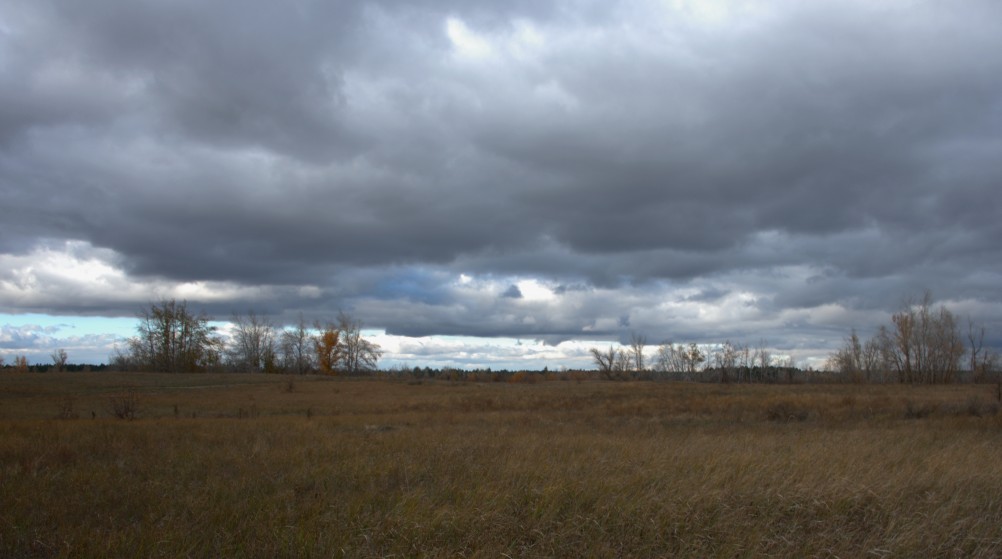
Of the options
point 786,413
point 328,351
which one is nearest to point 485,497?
point 786,413

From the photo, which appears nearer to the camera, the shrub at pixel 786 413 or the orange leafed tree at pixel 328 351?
the shrub at pixel 786 413

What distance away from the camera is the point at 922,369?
91062mm

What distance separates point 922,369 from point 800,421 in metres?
79.9

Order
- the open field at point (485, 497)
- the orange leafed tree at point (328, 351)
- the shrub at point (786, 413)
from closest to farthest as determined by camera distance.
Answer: the open field at point (485, 497) → the shrub at point (786, 413) → the orange leafed tree at point (328, 351)

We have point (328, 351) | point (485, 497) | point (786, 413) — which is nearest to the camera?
point (485, 497)

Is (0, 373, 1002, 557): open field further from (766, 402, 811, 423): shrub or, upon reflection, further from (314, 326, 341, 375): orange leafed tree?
(314, 326, 341, 375): orange leafed tree

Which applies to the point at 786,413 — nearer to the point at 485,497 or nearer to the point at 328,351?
the point at 485,497

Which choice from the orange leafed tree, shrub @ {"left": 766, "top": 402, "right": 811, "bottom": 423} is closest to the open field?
shrub @ {"left": 766, "top": 402, "right": 811, "bottom": 423}

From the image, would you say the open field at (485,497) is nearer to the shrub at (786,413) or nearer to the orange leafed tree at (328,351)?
the shrub at (786,413)

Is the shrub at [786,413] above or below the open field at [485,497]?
below

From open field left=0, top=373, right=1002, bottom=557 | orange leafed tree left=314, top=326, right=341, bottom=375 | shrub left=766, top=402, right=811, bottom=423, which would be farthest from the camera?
orange leafed tree left=314, top=326, right=341, bottom=375

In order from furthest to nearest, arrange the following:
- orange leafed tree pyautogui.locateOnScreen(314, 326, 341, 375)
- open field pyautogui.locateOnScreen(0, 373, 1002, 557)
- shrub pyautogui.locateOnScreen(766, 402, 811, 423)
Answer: orange leafed tree pyautogui.locateOnScreen(314, 326, 341, 375), shrub pyautogui.locateOnScreen(766, 402, 811, 423), open field pyautogui.locateOnScreen(0, 373, 1002, 557)

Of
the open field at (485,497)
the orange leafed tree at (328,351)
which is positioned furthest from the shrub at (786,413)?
the orange leafed tree at (328,351)

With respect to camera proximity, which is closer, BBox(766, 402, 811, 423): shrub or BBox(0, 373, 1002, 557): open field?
BBox(0, 373, 1002, 557): open field
